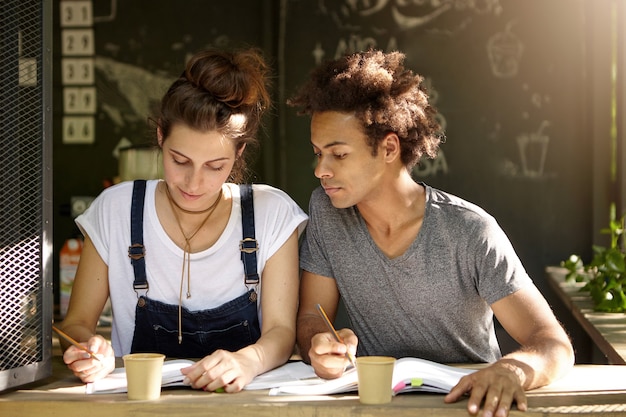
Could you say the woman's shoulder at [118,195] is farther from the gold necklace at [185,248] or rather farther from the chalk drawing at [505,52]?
the chalk drawing at [505,52]

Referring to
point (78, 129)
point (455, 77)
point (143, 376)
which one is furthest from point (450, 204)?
point (78, 129)

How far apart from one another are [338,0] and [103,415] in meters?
3.91

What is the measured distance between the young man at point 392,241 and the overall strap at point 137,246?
453 mm

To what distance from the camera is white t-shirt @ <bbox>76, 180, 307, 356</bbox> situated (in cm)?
262

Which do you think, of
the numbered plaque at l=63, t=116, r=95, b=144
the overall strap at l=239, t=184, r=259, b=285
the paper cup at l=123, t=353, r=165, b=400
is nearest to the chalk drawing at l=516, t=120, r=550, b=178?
the numbered plaque at l=63, t=116, r=95, b=144

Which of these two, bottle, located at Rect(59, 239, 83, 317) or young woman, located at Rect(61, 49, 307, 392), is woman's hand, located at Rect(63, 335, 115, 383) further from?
bottle, located at Rect(59, 239, 83, 317)

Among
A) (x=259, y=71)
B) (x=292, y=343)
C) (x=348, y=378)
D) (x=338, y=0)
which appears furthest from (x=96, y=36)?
(x=348, y=378)

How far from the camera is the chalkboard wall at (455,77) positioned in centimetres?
543

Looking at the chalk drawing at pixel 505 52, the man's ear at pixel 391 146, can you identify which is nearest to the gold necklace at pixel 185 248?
the man's ear at pixel 391 146

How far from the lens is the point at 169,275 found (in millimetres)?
2627

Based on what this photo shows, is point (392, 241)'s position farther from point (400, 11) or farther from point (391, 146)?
point (400, 11)

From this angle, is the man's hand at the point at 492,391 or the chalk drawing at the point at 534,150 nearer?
the man's hand at the point at 492,391

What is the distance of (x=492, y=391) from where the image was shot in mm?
1972

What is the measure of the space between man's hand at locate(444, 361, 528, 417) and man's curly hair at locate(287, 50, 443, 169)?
0.82 m
